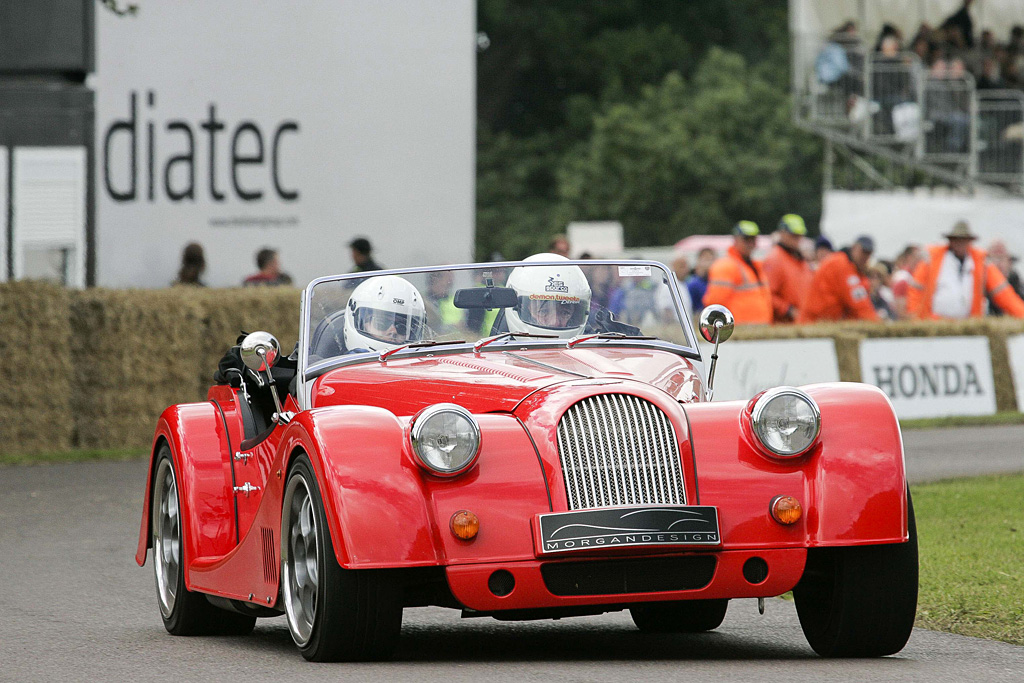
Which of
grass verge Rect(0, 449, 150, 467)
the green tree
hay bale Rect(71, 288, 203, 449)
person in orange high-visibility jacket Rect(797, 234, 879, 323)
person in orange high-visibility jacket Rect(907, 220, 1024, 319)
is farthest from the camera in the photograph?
the green tree

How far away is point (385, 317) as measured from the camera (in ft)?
23.7

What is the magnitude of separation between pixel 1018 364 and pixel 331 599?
51.6 feet

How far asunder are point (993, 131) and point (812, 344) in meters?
13.7

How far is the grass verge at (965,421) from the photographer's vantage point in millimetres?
18125

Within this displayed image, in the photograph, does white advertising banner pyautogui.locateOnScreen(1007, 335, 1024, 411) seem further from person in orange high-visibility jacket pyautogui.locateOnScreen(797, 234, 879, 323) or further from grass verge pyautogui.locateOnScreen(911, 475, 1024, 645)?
grass verge pyautogui.locateOnScreen(911, 475, 1024, 645)

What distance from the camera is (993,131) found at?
100 feet

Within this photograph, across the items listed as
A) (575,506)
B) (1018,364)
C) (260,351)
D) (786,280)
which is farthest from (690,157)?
(575,506)

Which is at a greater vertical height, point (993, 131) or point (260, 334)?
point (993, 131)

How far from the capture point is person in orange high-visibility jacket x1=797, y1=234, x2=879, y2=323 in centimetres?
1906

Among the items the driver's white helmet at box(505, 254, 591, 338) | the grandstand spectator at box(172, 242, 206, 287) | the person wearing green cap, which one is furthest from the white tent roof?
the driver's white helmet at box(505, 254, 591, 338)

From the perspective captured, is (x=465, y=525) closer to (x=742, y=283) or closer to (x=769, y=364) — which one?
(x=769, y=364)

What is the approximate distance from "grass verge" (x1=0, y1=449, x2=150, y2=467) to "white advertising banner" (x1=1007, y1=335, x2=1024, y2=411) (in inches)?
389

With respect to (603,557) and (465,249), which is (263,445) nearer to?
(603,557)

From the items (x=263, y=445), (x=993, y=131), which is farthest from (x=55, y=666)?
(x=993, y=131)
